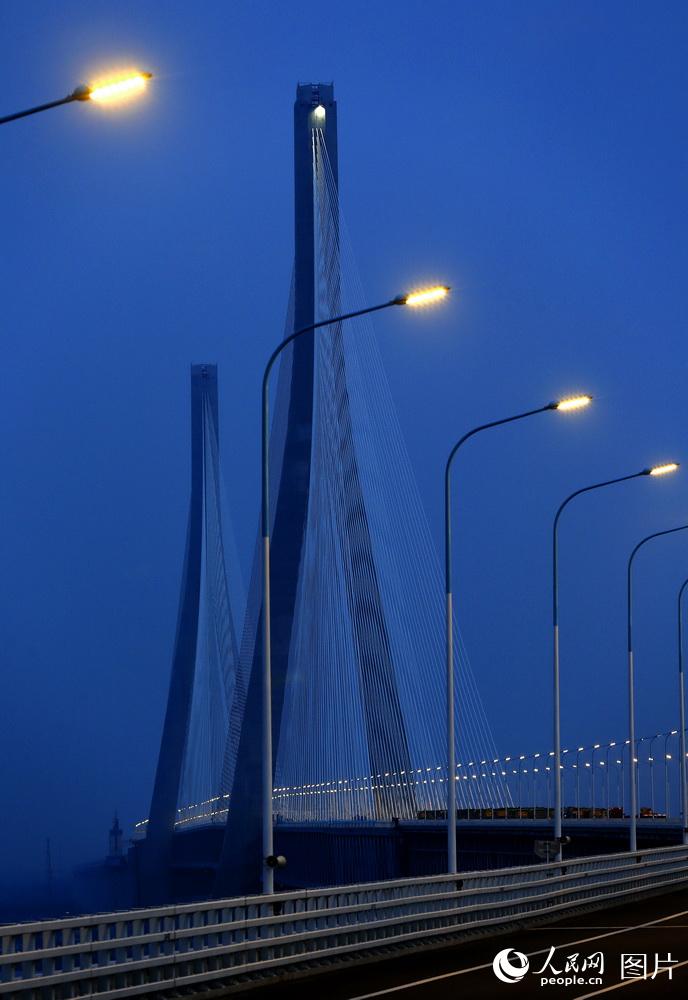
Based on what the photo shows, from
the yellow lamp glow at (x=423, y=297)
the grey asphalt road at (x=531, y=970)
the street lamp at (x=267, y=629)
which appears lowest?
the grey asphalt road at (x=531, y=970)

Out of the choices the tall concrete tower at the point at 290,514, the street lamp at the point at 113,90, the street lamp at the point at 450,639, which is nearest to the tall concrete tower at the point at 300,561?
the tall concrete tower at the point at 290,514

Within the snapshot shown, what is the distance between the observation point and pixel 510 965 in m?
21.3

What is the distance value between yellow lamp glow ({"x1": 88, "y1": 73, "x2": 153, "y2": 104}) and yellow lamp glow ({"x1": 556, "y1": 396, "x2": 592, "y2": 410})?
2003 cm

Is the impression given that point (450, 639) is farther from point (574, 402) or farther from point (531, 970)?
point (531, 970)

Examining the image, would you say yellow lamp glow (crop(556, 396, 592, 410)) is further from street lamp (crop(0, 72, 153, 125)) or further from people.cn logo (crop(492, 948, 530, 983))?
street lamp (crop(0, 72, 153, 125))

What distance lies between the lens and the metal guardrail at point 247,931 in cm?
1653

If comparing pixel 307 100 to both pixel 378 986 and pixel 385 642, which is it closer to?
pixel 385 642

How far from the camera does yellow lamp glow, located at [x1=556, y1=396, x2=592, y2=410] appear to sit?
3447 cm

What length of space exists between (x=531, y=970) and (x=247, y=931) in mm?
3211

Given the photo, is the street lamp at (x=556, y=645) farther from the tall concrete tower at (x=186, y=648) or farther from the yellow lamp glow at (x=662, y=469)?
the tall concrete tower at (x=186, y=648)

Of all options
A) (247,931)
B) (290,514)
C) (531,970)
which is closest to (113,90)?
(247,931)

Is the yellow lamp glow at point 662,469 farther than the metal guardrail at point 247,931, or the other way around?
the yellow lamp glow at point 662,469

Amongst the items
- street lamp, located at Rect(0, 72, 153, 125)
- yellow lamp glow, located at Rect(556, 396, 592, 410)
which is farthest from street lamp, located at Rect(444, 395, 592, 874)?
street lamp, located at Rect(0, 72, 153, 125)

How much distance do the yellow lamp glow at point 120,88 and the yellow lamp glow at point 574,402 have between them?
20031mm
